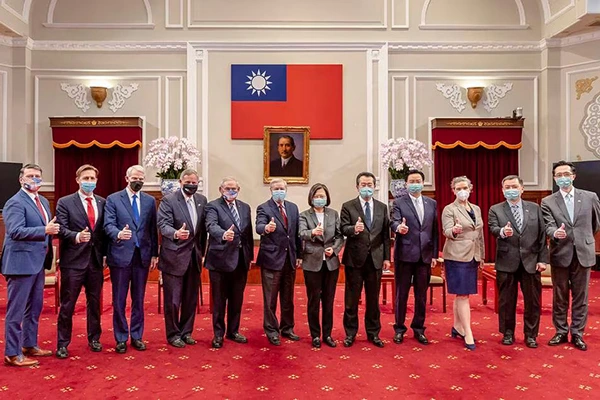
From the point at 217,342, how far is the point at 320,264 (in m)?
1.08

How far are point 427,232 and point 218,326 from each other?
1.96 m

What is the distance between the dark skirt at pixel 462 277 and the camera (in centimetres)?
445

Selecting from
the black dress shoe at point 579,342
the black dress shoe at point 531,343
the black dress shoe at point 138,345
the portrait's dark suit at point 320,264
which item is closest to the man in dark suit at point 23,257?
the black dress shoe at point 138,345

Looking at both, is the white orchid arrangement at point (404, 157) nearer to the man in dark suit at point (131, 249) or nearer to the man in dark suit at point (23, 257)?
the man in dark suit at point (131, 249)

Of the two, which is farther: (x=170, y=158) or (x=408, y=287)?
(x=170, y=158)

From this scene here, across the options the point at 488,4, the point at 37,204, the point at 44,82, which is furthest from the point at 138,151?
the point at 488,4

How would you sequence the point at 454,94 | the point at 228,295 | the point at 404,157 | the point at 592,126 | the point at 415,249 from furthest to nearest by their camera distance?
1. the point at 454,94
2. the point at 592,126
3. the point at 404,157
4. the point at 228,295
5. the point at 415,249

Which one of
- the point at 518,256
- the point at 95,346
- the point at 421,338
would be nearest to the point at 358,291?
the point at 421,338

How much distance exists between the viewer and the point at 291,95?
9000 mm

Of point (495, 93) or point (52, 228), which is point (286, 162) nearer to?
point (495, 93)

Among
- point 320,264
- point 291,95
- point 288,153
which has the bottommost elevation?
point 320,264

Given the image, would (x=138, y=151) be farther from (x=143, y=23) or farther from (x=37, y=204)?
(x=37, y=204)

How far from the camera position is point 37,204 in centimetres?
404

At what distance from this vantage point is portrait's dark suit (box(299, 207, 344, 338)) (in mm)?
4422
